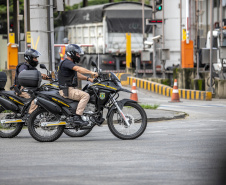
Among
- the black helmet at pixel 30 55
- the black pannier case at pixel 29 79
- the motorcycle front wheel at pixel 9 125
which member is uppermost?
the black helmet at pixel 30 55

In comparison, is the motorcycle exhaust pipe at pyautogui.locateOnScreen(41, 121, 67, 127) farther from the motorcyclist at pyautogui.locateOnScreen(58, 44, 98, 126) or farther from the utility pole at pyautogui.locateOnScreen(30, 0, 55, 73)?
the utility pole at pyautogui.locateOnScreen(30, 0, 55, 73)

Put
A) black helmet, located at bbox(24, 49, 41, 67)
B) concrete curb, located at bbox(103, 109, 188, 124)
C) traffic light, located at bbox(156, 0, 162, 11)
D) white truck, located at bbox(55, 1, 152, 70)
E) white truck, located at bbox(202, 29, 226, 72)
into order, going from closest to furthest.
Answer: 1. black helmet, located at bbox(24, 49, 41, 67)
2. concrete curb, located at bbox(103, 109, 188, 124)
3. white truck, located at bbox(202, 29, 226, 72)
4. traffic light, located at bbox(156, 0, 162, 11)
5. white truck, located at bbox(55, 1, 152, 70)

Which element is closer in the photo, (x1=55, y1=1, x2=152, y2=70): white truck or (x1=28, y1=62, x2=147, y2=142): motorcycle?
(x1=28, y1=62, x2=147, y2=142): motorcycle

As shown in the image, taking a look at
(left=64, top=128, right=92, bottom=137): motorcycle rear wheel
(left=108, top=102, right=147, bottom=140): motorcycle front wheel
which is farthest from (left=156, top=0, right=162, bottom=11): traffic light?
(left=108, top=102, right=147, bottom=140): motorcycle front wheel

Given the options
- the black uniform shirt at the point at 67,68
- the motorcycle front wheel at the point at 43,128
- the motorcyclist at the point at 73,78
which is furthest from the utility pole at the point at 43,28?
the motorcycle front wheel at the point at 43,128

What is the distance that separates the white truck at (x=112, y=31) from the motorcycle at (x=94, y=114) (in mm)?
26950

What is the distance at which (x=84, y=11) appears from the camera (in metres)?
41.0

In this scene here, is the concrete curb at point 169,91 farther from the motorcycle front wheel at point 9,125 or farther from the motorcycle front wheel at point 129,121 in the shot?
the motorcycle front wheel at point 129,121

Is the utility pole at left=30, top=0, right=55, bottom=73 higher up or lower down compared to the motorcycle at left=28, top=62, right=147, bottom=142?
higher up

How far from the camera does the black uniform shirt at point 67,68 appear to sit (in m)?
11.4

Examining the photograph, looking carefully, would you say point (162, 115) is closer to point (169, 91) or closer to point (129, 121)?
point (129, 121)

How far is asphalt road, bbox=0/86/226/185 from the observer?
7.29 meters

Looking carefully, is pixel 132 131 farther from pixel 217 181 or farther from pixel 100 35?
pixel 100 35

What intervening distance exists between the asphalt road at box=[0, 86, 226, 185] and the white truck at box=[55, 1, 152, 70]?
25.7 m
